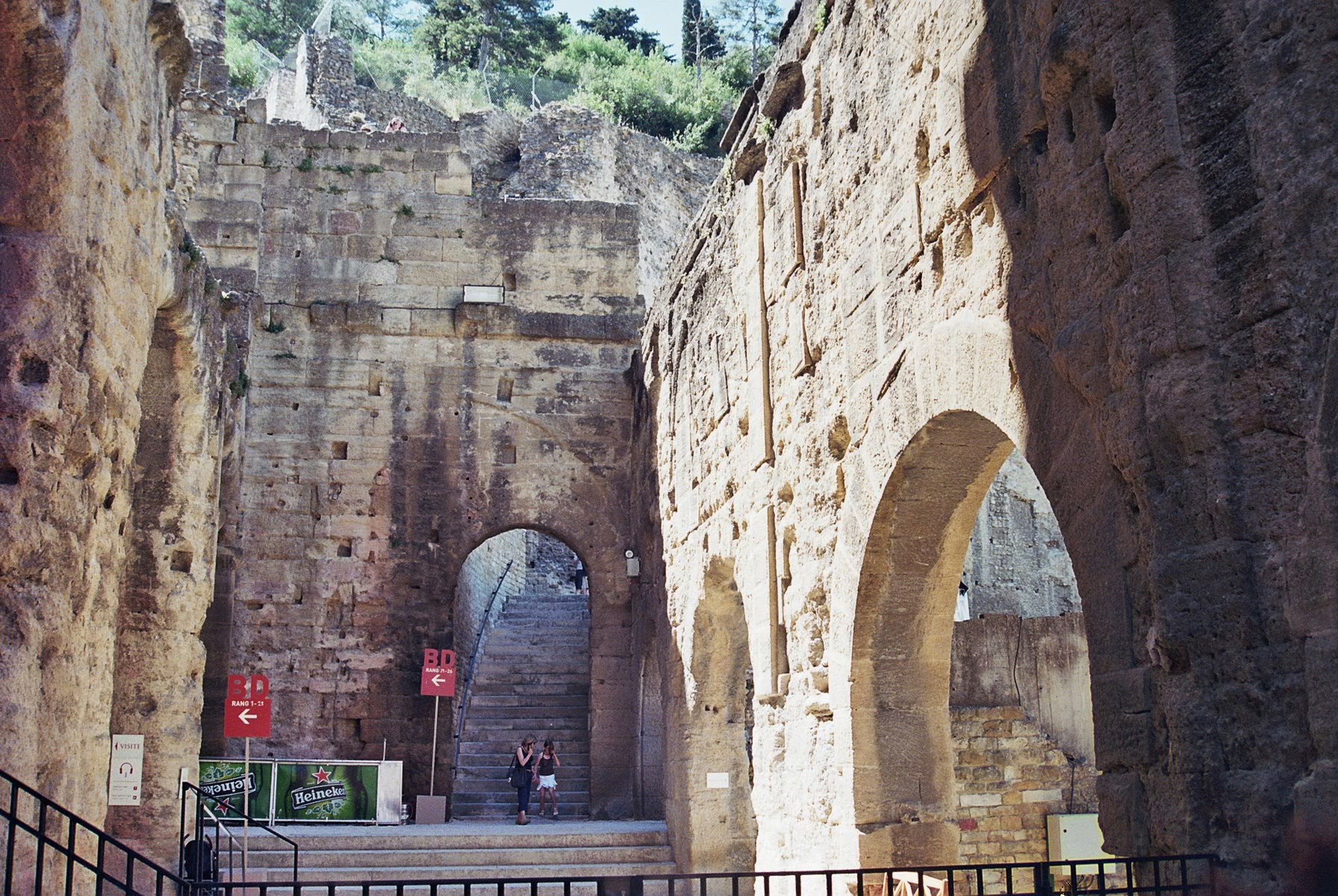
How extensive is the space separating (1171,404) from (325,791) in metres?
10.8

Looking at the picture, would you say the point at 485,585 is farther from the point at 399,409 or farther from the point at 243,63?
the point at 243,63

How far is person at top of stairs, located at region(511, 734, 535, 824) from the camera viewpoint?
14.1 metres

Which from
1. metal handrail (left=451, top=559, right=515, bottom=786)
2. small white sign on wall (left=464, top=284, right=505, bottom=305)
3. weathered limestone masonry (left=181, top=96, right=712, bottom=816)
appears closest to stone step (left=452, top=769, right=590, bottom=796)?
metal handrail (left=451, top=559, right=515, bottom=786)

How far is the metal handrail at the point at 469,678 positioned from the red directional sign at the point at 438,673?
82 cm

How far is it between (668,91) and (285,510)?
25.0 metres

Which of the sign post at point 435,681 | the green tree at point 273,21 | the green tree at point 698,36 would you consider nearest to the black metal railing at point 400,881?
the sign post at point 435,681

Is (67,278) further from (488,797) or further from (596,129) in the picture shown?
(596,129)

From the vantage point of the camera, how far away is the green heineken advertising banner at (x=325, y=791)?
13.2 metres

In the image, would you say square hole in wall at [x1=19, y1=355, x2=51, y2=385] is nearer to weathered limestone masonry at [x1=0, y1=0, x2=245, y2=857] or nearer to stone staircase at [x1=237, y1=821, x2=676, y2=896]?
weathered limestone masonry at [x1=0, y1=0, x2=245, y2=857]

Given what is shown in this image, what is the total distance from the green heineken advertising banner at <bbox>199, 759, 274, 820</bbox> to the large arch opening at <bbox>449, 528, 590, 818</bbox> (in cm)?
220

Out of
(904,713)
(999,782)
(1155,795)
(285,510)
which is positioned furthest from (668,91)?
(1155,795)

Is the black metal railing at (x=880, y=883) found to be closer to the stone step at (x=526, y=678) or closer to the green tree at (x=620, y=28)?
the stone step at (x=526, y=678)

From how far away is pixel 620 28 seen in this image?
4416 centimetres

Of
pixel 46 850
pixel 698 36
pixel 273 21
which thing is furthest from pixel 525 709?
pixel 273 21
